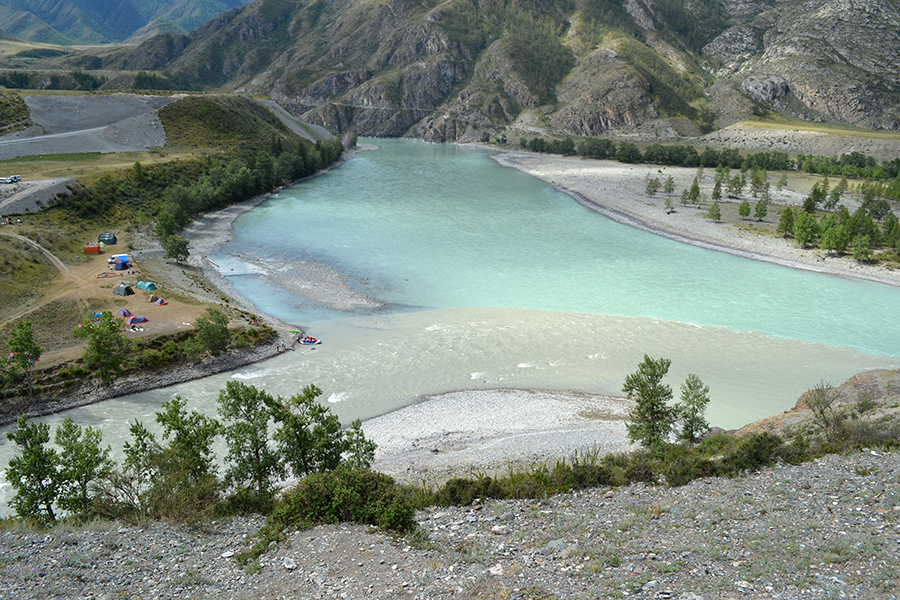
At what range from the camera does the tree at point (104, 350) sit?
106 ft

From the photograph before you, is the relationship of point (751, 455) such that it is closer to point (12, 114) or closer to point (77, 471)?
point (77, 471)

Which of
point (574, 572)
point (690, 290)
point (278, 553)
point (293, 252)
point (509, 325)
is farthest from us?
point (293, 252)

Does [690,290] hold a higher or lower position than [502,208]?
lower

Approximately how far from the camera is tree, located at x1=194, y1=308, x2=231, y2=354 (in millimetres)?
35469

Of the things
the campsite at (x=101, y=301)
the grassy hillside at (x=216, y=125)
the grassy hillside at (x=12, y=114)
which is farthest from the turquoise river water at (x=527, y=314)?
the grassy hillside at (x=12, y=114)

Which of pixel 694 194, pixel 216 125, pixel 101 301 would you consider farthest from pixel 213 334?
pixel 216 125

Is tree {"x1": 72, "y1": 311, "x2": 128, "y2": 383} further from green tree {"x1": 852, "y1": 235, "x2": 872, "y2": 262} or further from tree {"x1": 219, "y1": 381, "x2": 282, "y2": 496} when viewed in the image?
green tree {"x1": 852, "y1": 235, "x2": 872, "y2": 262}

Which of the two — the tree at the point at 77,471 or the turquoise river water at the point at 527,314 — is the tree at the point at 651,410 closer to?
the turquoise river water at the point at 527,314

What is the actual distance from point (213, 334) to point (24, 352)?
402 inches

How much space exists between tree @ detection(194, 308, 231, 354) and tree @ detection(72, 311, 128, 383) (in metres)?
4.81

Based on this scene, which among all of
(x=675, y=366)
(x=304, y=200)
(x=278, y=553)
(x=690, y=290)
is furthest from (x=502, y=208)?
(x=278, y=553)

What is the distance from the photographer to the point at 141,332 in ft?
122

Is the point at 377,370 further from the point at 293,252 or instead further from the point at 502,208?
the point at 502,208

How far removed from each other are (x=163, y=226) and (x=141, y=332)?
26.7 m
